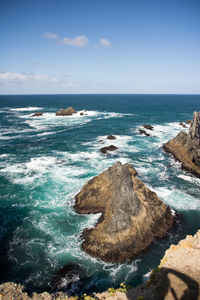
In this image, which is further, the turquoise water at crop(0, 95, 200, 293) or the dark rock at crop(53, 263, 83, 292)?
the turquoise water at crop(0, 95, 200, 293)

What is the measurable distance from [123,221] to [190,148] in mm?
29188

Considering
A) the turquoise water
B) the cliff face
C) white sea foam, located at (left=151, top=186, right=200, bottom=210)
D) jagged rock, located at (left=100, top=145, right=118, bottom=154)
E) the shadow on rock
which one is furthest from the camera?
jagged rock, located at (left=100, top=145, right=118, bottom=154)

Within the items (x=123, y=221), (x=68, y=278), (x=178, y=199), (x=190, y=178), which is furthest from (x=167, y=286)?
(x=190, y=178)

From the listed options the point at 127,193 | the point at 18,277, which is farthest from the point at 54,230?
the point at 127,193

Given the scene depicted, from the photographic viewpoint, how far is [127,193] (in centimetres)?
2356

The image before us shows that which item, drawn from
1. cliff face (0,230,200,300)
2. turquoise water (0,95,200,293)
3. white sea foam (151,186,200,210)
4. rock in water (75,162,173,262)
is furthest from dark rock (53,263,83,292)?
white sea foam (151,186,200,210)

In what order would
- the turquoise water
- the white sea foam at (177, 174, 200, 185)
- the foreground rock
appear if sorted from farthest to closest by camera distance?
the foreground rock < the white sea foam at (177, 174, 200, 185) < the turquoise water

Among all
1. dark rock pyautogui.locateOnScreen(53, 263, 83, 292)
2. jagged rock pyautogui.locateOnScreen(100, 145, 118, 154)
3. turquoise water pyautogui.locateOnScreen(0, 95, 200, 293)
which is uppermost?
jagged rock pyautogui.locateOnScreen(100, 145, 118, 154)

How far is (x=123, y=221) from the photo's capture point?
21.7m

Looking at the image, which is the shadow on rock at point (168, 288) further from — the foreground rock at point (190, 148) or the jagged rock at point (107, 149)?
the jagged rock at point (107, 149)

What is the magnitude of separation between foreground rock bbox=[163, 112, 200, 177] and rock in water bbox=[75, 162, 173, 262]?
59.8 ft

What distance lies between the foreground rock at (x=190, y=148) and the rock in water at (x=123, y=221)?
1823cm

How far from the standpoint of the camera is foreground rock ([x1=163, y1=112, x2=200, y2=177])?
39.9m

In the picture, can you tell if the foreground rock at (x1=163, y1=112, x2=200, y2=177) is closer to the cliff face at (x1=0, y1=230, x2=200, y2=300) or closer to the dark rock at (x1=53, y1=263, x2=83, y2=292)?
the cliff face at (x1=0, y1=230, x2=200, y2=300)
